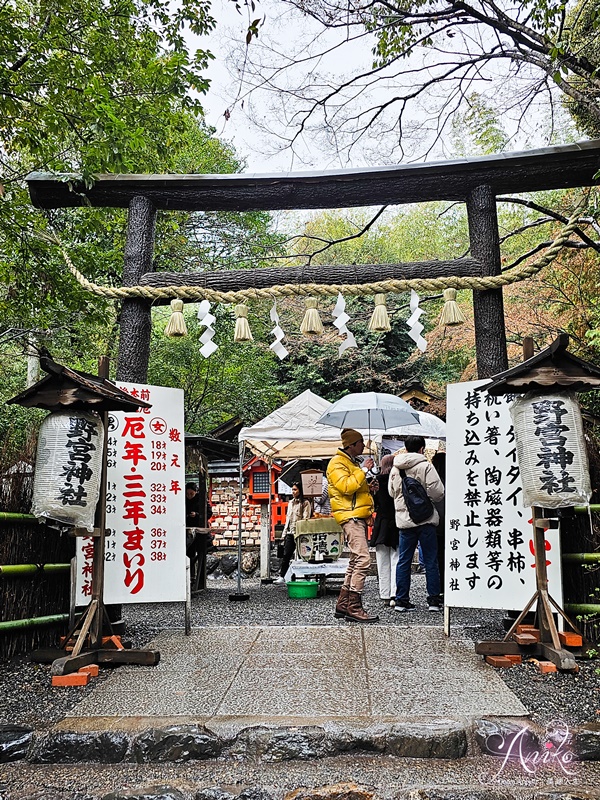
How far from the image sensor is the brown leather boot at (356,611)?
7027mm

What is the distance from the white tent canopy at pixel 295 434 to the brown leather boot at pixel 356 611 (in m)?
4.24

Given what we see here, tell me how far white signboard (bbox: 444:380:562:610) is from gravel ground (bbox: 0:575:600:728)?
0.66 meters

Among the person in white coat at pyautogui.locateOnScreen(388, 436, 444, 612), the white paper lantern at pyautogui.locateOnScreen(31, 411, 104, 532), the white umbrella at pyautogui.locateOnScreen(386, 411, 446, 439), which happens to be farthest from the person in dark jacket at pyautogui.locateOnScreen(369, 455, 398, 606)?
the white paper lantern at pyautogui.locateOnScreen(31, 411, 104, 532)

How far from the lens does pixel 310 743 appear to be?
3697mm

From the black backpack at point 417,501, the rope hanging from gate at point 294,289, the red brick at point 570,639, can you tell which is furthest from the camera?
the black backpack at point 417,501

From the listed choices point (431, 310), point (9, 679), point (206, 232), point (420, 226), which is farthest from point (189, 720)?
point (420, 226)

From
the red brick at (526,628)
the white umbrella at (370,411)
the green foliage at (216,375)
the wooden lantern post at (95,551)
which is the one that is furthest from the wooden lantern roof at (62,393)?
the green foliage at (216,375)

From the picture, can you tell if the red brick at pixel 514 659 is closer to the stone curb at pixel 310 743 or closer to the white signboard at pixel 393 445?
the stone curb at pixel 310 743

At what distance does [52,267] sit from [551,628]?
6527mm

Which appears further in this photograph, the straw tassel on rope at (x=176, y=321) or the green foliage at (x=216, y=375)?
the green foliage at (x=216, y=375)

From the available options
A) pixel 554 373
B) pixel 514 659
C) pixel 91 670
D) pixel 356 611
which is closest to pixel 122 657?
pixel 91 670

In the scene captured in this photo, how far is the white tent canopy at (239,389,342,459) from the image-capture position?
11094 mm

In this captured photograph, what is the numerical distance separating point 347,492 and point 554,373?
2690mm

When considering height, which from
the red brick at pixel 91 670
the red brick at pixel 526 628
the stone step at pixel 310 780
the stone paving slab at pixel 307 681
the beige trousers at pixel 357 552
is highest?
the beige trousers at pixel 357 552
